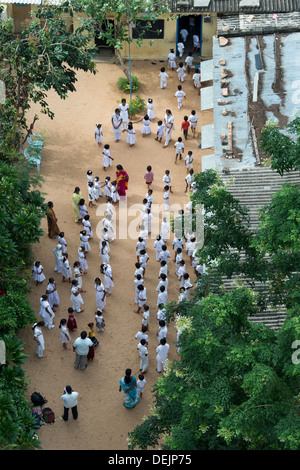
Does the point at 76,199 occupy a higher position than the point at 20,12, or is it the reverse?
the point at 20,12

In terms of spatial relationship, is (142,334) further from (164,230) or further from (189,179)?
(189,179)

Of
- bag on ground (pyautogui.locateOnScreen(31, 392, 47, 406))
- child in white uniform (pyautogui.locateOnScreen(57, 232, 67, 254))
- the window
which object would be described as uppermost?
the window

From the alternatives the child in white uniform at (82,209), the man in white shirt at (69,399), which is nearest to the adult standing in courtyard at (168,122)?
the child in white uniform at (82,209)

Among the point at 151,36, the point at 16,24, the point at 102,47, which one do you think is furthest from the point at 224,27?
the point at 16,24

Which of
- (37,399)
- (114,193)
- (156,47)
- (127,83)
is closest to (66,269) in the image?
(114,193)

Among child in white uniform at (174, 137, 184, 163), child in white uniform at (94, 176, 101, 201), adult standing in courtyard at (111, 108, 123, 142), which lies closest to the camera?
child in white uniform at (94, 176, 101, 201)

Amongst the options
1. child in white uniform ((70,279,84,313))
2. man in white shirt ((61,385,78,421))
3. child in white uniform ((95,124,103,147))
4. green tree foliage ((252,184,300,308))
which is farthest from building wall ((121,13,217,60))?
green tree foliage ((252,184,300,308))

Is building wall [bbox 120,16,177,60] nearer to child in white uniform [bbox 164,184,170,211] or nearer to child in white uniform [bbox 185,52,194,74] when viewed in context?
child in white uniform [bbox 185,52,194,74]
